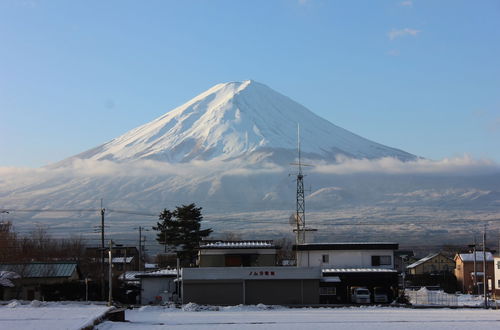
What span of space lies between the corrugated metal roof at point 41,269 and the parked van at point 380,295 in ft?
67.6

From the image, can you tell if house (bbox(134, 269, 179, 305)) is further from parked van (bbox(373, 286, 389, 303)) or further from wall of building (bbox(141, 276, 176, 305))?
parked van (bbox(373, 286, 389, 303))

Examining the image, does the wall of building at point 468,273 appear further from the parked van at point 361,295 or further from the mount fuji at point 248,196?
the mount fuji at point 248,196

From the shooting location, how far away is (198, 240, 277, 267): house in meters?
52.4

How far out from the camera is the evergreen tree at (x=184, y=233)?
6925cm

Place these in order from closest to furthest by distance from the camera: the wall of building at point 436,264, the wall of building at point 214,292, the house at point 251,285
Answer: the house at point 251,285 → the wall of building at point 214,292 → the wall of building at point 436,264

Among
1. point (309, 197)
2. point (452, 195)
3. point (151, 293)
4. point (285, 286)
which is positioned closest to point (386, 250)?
point (285, 286)

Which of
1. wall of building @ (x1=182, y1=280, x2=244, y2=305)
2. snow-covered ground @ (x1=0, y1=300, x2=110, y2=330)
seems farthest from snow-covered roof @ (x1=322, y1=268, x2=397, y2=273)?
snow-covered ground @ (x1=0, y1=300, x2=110, y2=330)

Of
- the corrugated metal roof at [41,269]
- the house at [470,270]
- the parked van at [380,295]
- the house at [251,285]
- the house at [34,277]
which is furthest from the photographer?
the house at [470,270]

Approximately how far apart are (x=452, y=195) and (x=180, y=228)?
424ft

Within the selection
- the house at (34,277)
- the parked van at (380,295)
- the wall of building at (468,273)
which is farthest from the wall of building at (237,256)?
the wall of building at (468,273)

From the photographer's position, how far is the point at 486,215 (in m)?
157

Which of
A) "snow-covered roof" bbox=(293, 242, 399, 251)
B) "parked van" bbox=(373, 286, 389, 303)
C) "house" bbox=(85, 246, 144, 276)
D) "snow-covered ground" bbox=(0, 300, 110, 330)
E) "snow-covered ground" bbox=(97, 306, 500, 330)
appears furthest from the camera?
"house" bbox=(85, 246, 144, 276)

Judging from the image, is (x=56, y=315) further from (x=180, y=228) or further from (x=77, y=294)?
(x=180, y=228)

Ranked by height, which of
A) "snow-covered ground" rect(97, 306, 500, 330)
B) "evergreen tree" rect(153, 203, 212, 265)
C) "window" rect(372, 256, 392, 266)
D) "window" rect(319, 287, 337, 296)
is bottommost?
"snow-covered ground" rect(97, 306, 500, 330)
